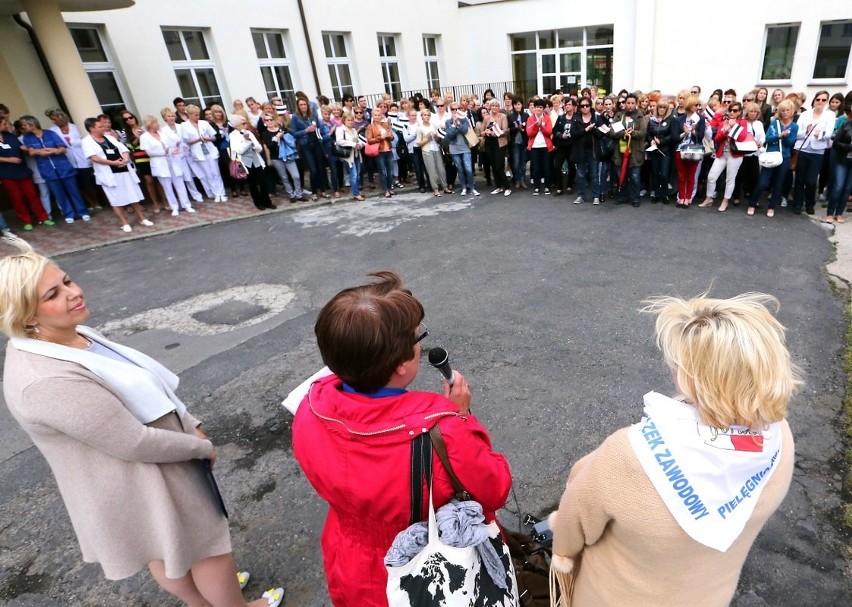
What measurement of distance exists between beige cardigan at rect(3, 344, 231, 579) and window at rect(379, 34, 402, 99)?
16.6 m


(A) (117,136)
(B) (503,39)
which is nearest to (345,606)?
(A) (117,136)

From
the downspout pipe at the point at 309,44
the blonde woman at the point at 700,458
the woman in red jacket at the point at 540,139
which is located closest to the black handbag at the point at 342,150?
the woman in red jacket at the point at 540,139

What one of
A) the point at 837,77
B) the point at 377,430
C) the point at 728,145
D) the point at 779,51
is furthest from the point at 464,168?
the point at 837,77

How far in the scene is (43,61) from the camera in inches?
378

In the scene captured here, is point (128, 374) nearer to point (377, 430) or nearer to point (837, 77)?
point (377, 430)

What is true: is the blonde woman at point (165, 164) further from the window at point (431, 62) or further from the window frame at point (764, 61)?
the window frame at point (764, 61)

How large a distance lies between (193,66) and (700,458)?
13735mm

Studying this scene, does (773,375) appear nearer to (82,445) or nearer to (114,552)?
(82,445)

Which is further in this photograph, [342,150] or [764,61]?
[764,61]

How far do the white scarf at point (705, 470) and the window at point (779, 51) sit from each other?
17.4m

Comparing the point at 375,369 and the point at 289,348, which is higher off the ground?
the point at 375,369

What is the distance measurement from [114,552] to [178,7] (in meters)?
12.8

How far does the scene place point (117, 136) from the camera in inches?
353

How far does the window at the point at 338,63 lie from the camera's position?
576 inches
